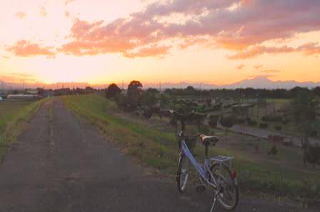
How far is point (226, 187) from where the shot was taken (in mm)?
5406

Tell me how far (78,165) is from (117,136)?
462cm

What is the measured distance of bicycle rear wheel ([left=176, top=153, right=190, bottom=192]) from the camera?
6402 millimetres

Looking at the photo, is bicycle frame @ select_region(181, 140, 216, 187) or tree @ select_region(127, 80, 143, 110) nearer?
bicycle frame @ select_region(181, 140, 216, 187)

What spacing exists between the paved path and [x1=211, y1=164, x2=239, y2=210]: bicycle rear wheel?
25cm

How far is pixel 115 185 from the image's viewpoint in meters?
7.09

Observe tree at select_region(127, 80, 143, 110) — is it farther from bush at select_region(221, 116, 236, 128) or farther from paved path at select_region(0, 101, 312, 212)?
paved path at select_region(0, 101, 312, 212)

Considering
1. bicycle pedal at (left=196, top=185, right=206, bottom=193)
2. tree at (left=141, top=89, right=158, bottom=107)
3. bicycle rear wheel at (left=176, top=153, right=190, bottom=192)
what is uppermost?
bicycle rear wheel at (left=176, top=153, right=190, bottom=192)

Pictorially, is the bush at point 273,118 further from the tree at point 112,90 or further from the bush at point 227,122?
the tree at point 112,90

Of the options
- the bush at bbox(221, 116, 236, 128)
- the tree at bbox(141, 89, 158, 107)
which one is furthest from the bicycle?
the tree at bbox(141, 89, 158, 107)

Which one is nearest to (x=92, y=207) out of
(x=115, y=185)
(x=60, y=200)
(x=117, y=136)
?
(x=60, y=200)

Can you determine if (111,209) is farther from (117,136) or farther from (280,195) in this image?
(117,136)

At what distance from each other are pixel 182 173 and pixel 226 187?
1217mm

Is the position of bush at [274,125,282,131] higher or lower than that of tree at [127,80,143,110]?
lower

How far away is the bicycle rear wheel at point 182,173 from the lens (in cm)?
640
